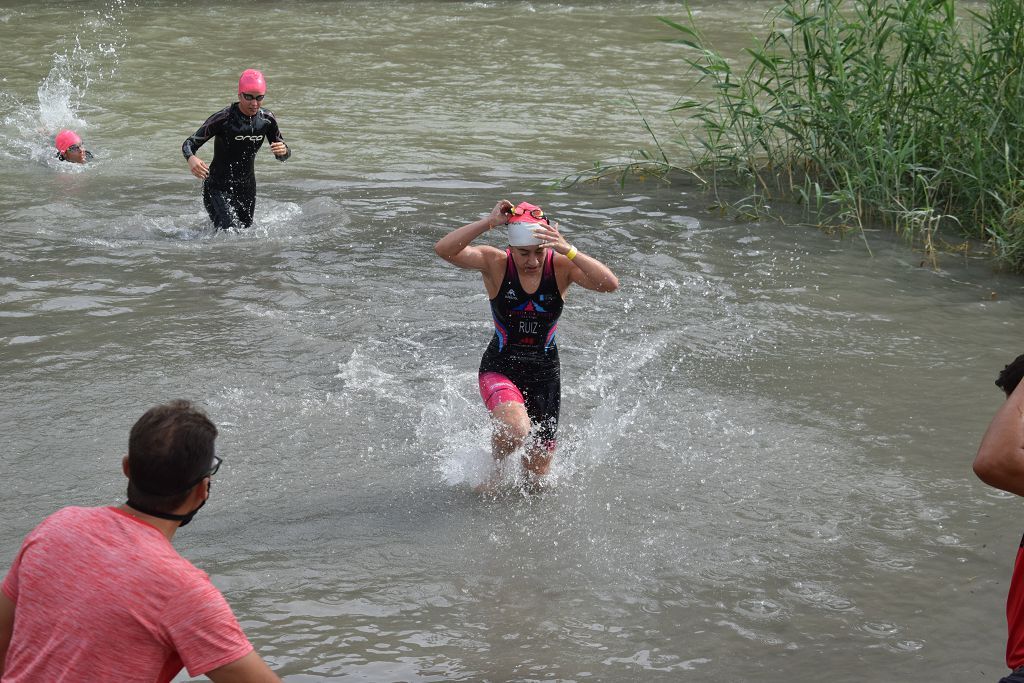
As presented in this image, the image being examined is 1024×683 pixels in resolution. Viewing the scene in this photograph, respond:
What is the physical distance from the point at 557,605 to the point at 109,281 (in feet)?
18.2

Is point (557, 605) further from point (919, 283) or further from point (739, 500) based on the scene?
point (919, 283)

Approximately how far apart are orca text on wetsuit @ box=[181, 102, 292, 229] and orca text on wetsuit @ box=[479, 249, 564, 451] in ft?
15.1

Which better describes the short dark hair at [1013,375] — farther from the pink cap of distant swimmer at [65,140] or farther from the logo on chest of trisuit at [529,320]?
the pink cap of distant swimmer at [65,140]

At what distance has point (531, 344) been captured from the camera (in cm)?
620

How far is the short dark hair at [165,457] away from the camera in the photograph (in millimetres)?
2643

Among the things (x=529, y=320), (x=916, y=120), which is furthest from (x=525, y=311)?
(x=916, y=120)

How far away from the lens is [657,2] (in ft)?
76.7

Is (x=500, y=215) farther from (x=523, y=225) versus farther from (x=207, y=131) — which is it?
(x=207, y=131)

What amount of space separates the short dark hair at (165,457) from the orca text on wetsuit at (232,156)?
25.0 feet

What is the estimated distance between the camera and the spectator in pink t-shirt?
8.36 feet

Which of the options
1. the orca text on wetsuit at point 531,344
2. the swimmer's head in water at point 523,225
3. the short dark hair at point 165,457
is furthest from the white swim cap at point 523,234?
the short dark hair at point 165,457

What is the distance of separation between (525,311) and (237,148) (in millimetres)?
5016

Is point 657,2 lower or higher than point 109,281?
higher

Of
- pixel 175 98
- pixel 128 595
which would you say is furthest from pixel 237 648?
pixel 175 98
